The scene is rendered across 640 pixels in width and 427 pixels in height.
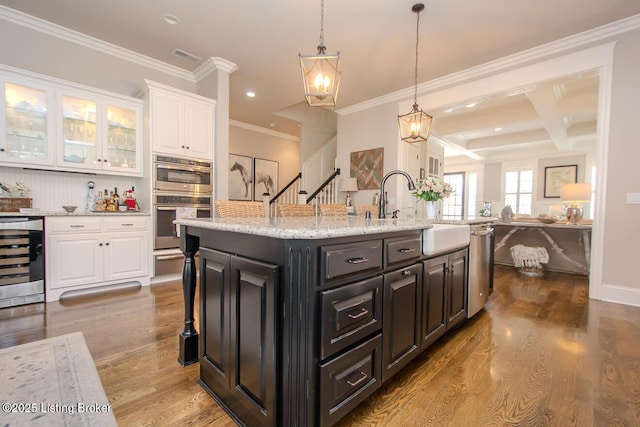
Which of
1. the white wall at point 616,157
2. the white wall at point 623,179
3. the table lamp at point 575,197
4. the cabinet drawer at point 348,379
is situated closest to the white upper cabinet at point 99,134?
the cabinet drawer at point 348,379

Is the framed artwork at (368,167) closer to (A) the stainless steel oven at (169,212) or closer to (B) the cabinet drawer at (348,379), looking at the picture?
(A) the stainless steel oven at (169,212)

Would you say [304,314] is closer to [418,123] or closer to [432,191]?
[432,191]

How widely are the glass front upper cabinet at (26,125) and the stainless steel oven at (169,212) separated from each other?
110 centimetres

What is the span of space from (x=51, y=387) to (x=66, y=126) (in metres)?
2.86

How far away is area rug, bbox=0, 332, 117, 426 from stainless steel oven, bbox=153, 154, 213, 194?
2.00m

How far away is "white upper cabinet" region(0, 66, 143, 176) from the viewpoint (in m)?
2.78

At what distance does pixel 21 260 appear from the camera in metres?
2.56

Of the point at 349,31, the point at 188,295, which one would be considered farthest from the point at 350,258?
the point at 349,31

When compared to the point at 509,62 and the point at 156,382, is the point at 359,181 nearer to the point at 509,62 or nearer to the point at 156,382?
the point at 509,62

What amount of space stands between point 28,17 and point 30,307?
3000 millimetres

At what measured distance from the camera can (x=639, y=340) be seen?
6.81ft

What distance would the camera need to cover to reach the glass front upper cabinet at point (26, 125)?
276 cm

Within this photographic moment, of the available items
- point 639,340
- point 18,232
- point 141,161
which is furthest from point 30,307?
point 639,340

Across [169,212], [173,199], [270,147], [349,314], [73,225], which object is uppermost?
[270,147]
